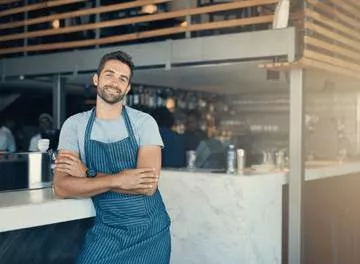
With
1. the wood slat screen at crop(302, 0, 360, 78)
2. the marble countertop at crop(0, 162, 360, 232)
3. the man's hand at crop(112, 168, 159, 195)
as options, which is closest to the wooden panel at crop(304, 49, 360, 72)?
the wood slat screen at crop(302, 0, 360, 78)

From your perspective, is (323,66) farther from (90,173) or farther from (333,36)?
(90,173)

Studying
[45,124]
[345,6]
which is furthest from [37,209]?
[45,124]

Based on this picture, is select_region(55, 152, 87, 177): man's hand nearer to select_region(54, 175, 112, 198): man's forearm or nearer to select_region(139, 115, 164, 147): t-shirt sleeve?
select_region(54, 175, 112, 198): man's forearm

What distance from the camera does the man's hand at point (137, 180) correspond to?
2020mm

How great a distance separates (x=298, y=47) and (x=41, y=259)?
2.19 m

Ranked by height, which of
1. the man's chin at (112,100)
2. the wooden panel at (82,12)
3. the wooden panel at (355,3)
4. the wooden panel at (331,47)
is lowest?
the man's chin at (112,100)

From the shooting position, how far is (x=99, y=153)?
212cm

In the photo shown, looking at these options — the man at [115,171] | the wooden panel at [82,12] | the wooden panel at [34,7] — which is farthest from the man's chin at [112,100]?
the wooden panel at [34,7]

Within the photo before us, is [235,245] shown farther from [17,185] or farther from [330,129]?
[330,129]

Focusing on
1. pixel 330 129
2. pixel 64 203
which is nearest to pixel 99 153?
pixel 64 203

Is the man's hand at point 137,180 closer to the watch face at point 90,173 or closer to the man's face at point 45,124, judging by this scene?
the watch face at point 90,173

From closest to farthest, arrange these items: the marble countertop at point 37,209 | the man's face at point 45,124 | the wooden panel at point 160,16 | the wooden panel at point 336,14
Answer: the marble countertop at point 37,209 → the wooden panel at point 336,14 → the wooden panel at point 160,16 → the man's face at point 45,124

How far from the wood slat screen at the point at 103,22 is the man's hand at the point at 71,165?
223 cm

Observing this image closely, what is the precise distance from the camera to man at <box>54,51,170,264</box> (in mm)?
2084
